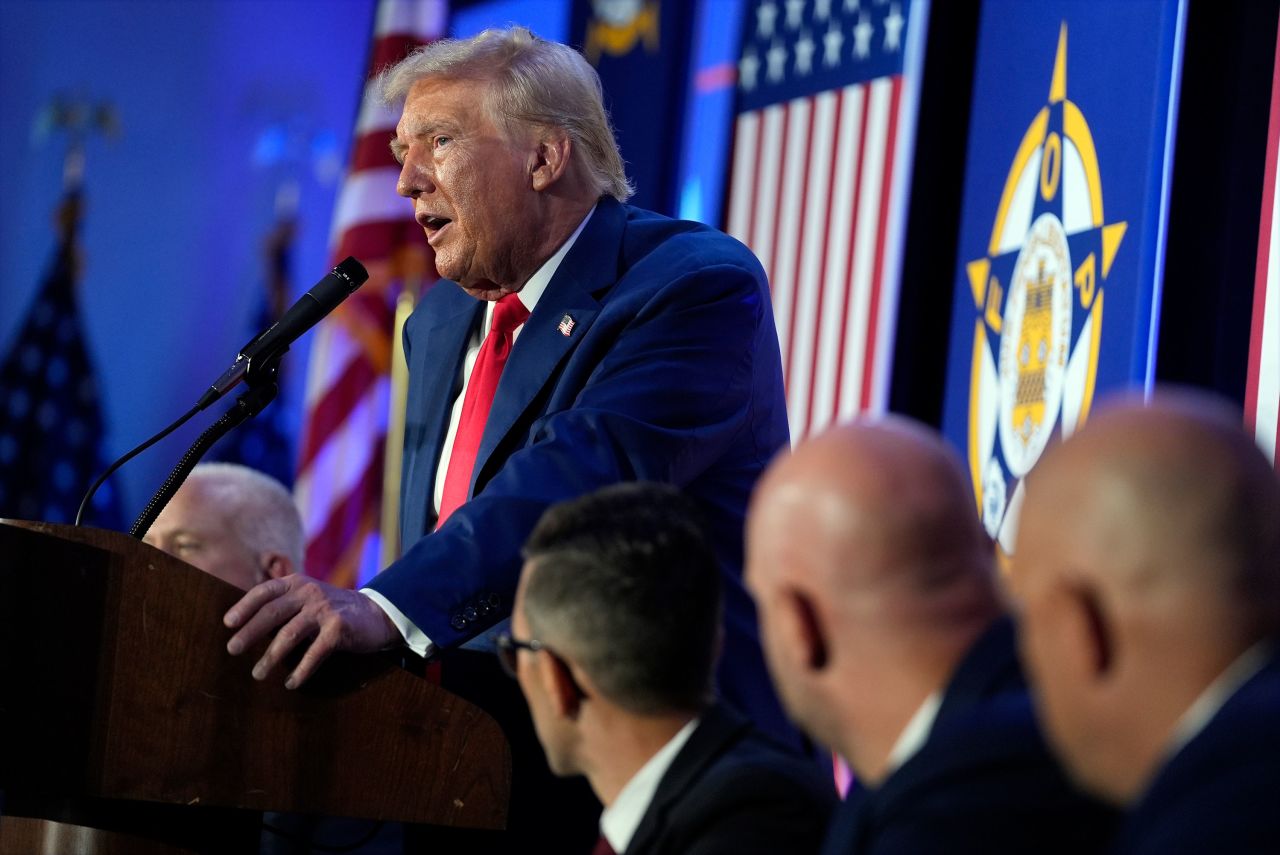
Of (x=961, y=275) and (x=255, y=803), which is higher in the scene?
(x=961, y=275)

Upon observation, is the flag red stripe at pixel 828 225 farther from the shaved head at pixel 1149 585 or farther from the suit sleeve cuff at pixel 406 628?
the shaved head at pixel 1149 585

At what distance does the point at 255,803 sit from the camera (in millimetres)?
2229

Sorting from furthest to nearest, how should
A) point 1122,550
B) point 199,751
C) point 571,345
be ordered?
point 571,345 → point 199,751 → point 1122,550

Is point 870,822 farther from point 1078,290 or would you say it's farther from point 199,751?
point 1078,290

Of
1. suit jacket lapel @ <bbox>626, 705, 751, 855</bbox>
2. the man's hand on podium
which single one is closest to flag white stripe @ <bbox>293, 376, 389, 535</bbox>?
the man's hand on podium

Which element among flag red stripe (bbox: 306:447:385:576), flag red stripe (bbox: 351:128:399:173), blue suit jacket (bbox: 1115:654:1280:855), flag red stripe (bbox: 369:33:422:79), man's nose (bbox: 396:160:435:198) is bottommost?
flag red stripe (bbox: 306:447:385:576)

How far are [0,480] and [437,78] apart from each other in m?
4.68

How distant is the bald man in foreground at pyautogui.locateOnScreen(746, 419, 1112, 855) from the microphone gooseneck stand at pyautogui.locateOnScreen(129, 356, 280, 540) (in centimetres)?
119

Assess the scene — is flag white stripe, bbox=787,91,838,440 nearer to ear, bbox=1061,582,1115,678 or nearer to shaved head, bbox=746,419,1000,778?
shaved head, bbox=746,419,1000,778

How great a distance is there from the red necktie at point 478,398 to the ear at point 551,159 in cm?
21

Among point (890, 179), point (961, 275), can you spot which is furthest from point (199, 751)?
point (890, 179)

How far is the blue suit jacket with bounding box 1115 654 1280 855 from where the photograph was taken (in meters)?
1.00

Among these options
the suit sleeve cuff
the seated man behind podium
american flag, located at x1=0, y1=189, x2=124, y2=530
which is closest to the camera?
the suit sleeve cuff

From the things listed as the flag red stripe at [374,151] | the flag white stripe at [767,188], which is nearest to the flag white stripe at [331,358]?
the flag red stripe at [374,151]
